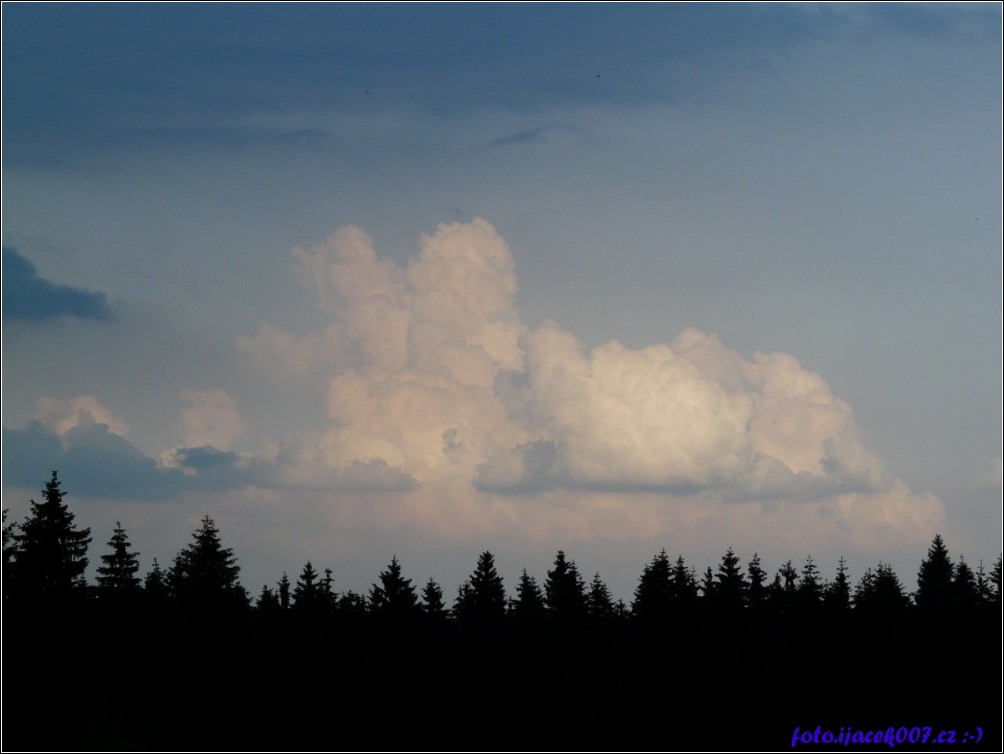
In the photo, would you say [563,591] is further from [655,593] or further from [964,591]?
[964,591]

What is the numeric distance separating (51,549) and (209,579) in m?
17.0

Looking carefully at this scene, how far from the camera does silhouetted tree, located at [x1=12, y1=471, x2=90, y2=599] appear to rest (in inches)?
2250

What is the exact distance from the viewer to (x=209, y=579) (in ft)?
248

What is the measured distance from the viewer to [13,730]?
1737 inches

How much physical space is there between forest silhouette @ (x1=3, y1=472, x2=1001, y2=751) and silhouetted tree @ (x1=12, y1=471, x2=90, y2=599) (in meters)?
0.10

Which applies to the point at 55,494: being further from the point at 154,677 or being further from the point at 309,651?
the point at 309,651

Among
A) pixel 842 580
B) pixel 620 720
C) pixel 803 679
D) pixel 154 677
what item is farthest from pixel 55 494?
pixel 842 580

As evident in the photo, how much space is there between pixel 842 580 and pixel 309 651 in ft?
205

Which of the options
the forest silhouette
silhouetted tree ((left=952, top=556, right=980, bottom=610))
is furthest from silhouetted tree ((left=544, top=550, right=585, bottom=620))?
silhouetted tree ((left=952, top=556, right=980, bottom=610))

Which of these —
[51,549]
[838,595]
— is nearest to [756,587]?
[838,595]

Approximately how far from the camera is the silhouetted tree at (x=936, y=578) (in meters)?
113

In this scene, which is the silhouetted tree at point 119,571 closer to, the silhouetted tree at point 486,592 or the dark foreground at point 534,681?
the dark foreground at point 534,681

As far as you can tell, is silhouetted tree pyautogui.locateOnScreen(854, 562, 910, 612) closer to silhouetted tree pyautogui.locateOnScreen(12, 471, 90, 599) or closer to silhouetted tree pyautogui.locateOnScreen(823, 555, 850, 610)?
silhouetted tree pyautogui.locateOnScreen(823, 555, 850, 610)

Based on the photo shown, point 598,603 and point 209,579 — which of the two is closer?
point 209,579
